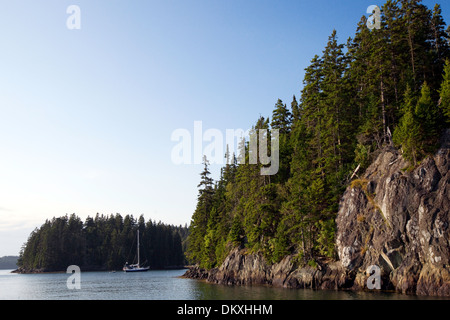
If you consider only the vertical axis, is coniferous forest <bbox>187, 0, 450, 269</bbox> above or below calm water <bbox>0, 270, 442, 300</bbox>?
above

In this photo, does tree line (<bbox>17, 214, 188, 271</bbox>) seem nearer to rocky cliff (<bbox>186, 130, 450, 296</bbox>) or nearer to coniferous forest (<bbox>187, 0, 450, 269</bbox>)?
coniferous forest (<bbox>187, 0, 450, 269</bbox>)

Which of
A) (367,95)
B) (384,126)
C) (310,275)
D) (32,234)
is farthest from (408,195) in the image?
(32,234)

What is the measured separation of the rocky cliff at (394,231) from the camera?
101 ft

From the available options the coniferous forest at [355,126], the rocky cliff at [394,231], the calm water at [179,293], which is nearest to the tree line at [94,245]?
the calm water at [179,293]

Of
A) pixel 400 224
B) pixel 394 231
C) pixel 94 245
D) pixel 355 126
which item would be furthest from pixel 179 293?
pixel 94 245

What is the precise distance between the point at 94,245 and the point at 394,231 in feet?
454

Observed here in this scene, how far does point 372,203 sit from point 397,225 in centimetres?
473

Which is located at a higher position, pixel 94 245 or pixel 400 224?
pixel 400 224

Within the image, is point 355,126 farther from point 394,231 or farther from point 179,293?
point 179,293

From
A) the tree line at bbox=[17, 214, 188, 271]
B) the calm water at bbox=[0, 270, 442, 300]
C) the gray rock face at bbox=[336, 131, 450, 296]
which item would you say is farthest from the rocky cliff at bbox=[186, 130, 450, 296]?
the tree line at bbox=[17, 214, 188, 271]

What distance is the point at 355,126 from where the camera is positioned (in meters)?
49.2

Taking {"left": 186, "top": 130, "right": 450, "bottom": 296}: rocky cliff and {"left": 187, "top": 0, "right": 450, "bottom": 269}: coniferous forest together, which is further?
{"left": 187, "top": 0, "right": 450, "bottom": 269}: coniferous forest

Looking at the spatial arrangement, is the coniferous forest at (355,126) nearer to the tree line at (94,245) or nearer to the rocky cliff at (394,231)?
the rocky cliff at (394,231)

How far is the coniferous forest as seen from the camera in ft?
123
